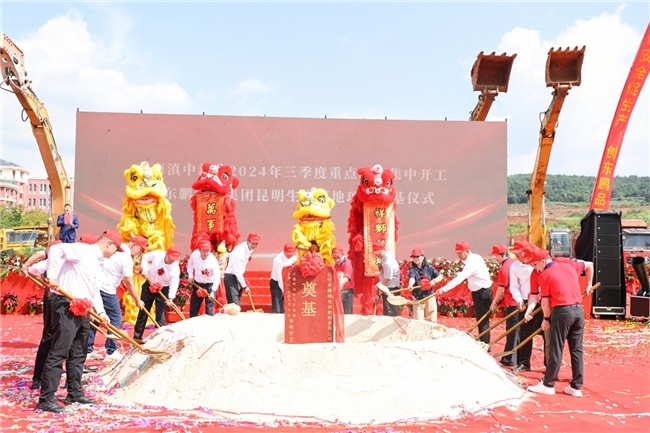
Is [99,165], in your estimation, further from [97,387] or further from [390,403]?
[390,403]

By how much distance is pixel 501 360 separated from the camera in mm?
7176

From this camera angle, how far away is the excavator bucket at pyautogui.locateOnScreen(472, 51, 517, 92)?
1502cm

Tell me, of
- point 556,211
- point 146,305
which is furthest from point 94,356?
point 556,211

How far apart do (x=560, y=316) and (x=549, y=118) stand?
9.13 m

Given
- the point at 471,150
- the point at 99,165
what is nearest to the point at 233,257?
the point at 99,165

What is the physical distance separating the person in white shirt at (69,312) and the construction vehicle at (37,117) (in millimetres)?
9232

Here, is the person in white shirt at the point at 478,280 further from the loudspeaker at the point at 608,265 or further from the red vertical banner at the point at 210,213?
the loudspeaker at the point at 608,265

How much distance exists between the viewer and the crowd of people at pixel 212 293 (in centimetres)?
493

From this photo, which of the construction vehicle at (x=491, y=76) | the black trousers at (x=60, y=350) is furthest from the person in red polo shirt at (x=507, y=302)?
the construction vehicle at (x=491, y=76)

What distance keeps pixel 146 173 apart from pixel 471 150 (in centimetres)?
803

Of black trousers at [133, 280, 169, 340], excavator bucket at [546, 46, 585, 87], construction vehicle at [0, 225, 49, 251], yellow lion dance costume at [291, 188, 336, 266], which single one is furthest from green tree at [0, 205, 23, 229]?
black trousers at [133, 280, 169, 340]

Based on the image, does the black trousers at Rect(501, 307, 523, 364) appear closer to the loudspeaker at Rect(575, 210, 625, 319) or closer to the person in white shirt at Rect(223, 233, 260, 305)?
the person in white shirt at Rect(223, 233, 260, 305)

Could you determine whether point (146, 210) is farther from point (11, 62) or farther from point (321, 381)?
point (11, 62)

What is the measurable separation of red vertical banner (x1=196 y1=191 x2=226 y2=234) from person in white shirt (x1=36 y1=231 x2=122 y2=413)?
→ 187 inches
